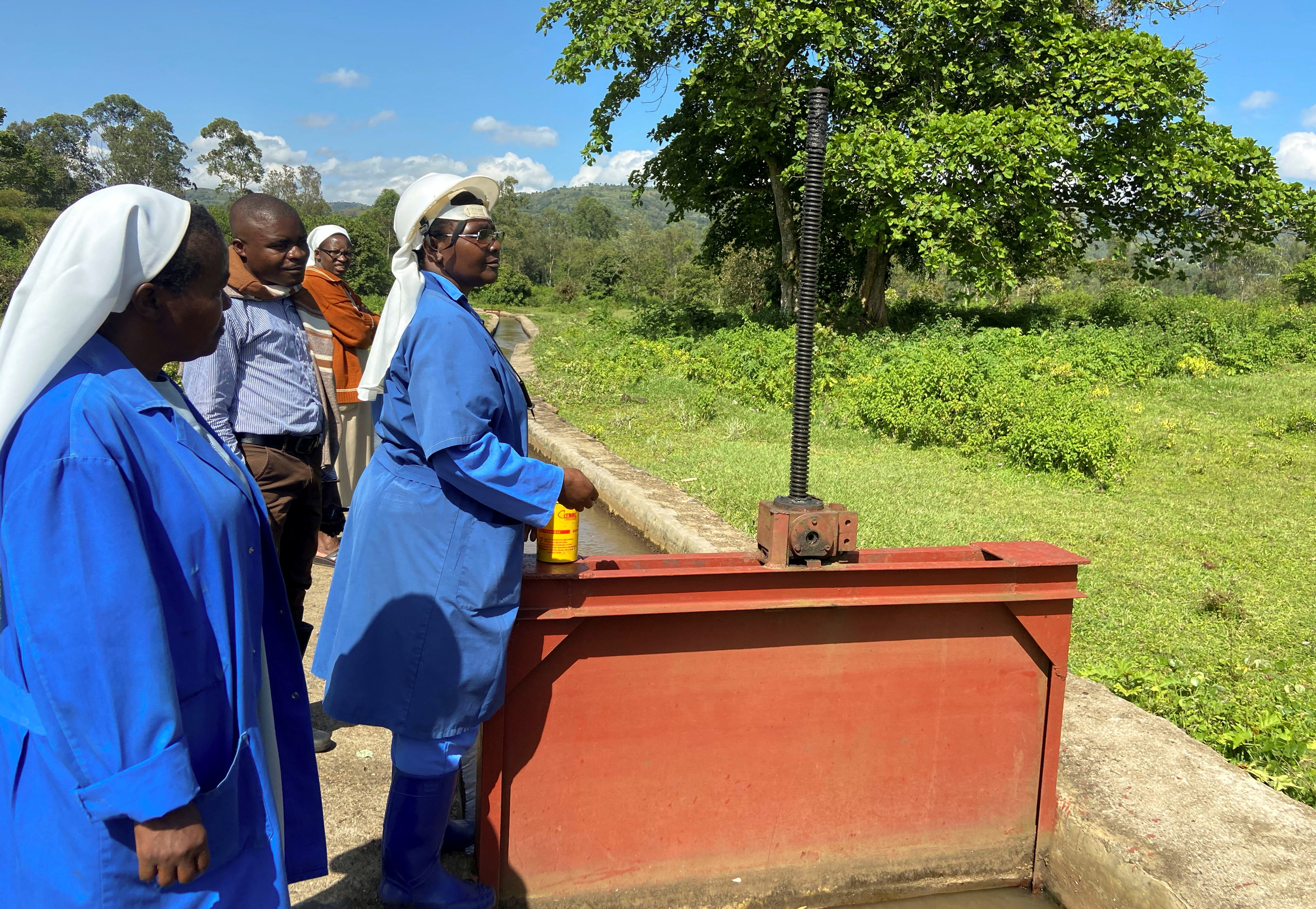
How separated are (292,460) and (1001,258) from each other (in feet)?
40.1

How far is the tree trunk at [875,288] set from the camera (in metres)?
17.7

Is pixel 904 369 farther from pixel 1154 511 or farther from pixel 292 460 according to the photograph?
pixel 292 460

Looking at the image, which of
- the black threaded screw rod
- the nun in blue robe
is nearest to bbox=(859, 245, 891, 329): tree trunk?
the black threaded screw rod

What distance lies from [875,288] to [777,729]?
648 inches

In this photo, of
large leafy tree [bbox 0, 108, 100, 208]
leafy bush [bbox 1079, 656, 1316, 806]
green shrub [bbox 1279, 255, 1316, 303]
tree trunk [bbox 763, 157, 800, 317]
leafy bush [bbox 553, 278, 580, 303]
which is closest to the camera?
leafy bush [bbox 1079, 656, 1316, 806]

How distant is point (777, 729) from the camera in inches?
100

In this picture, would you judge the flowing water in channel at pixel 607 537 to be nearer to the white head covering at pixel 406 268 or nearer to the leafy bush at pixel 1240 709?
the leafy bush at pixel 1240 709

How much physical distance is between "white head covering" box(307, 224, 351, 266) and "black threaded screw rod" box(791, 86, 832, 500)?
281 cm

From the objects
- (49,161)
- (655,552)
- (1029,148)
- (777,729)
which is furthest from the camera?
(49,161)

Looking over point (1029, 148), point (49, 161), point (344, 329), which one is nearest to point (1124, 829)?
point (344, 329)

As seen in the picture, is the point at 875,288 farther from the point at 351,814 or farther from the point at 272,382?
the point at 351,814

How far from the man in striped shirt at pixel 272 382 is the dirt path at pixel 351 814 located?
0.54 feet

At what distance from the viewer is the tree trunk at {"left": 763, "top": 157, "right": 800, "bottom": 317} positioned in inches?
680

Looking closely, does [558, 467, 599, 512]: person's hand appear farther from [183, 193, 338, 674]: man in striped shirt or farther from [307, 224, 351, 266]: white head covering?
[307, 224, 351, 266]: white head covering
